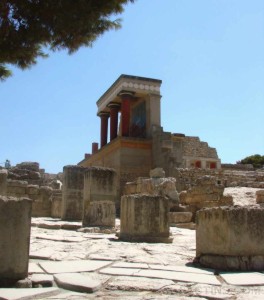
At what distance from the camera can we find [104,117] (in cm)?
2750

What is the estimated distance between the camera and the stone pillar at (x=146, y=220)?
694 cm

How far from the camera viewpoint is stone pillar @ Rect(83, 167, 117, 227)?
31.5 ft

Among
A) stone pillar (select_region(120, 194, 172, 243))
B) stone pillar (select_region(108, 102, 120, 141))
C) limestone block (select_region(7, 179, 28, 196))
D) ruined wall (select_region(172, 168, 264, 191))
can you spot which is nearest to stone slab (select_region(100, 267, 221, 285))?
stone pillar (select_region(120, 194, 172, 243))

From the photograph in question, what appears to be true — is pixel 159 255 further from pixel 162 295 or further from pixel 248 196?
pixel 248 196

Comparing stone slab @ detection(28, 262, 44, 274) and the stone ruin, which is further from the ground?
the stone ruin

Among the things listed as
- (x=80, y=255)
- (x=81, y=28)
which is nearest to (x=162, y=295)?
(x=80, y=255)

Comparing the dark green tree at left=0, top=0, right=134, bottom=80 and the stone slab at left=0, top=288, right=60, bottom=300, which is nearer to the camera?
the stone slab at left=0, top=288, right=60, bottom=300

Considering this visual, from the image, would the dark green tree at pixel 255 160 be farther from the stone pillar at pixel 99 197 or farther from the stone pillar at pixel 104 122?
the stone pillar at pixel 99 197

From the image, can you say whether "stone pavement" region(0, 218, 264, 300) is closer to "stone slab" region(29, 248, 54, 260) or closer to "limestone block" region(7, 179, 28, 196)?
"stone slab" region(29, 248, 54, 260)

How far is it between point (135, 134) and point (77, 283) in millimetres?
21914

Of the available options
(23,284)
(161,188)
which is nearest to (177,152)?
(161,188)

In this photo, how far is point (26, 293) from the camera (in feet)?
9.32

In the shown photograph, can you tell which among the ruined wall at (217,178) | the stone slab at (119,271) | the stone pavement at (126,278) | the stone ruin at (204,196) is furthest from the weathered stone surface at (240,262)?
the ruined wall at (217,178)

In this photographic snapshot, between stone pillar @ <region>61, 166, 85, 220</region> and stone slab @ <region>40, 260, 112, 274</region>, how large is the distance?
26.4 feet
